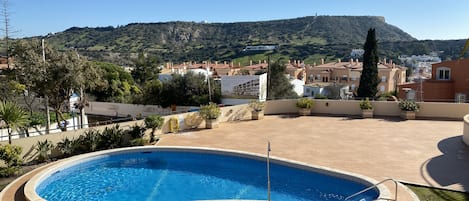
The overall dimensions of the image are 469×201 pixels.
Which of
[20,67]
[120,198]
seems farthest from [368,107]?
[20,67]

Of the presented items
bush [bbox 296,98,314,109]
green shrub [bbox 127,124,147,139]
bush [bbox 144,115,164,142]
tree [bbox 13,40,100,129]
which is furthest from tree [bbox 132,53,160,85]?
green shrub [bbox 127,124,147,139]

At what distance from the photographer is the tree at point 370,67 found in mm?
35469

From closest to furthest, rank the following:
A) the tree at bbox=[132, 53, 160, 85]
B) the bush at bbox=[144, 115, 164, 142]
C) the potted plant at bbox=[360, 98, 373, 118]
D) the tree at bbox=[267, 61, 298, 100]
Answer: the bush at bbox=[144, 115, 164, 142], the potted plant at bbox=[360, 98, 373, 118], the tree at bbox=[267, 61, 298, 100], the tree at bbox=[132, 53, 160, 85]

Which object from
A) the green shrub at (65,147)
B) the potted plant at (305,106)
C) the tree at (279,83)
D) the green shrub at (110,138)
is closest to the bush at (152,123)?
the green shrub at (110,138)

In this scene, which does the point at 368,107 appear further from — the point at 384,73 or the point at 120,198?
the point at 384,73

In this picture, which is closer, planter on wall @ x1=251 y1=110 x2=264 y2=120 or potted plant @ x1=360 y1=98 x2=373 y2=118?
potted plant @ x1=360 y1=98 x2=373 y2=118

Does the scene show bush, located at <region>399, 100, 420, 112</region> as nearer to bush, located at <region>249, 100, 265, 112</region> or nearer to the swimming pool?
bush, located at <region>249, 100, 265, 112</region>

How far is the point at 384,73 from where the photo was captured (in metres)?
65.1

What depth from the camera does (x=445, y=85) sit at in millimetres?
30406

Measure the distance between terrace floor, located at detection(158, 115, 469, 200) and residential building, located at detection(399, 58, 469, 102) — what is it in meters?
13.3

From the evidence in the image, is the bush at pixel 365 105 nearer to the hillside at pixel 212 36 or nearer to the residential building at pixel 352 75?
the residential building at pixel 352 75

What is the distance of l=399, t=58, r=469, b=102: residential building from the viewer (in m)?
29.0

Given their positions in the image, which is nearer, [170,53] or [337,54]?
[337,54]

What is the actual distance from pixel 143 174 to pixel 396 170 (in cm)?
790
